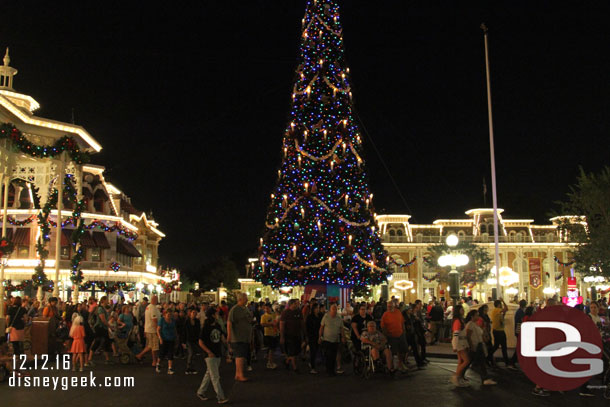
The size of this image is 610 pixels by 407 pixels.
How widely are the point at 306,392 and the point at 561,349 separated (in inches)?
186

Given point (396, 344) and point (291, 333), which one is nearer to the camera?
point (396, 344)

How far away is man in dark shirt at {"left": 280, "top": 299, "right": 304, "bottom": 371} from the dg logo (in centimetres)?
616

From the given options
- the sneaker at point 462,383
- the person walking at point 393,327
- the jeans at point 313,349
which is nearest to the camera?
the sneaker at point 462,383

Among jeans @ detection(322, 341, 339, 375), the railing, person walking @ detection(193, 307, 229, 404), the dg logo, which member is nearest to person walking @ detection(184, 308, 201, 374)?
jeans @ detection(322, 341, 339, 375)

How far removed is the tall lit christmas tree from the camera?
2875 cm

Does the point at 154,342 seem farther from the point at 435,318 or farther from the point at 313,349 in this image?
the point at 435,318

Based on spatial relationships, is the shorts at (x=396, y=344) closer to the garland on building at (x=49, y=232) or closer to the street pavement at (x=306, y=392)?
the street pavement at (x=306, y=392)

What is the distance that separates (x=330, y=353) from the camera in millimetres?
15086

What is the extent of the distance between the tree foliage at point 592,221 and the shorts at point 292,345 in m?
25.5

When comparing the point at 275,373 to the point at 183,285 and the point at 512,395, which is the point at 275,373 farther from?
the point at 183,285

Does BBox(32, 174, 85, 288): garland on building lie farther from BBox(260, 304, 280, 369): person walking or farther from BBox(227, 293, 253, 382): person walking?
BBox(227, 293, 253, 382): person walking

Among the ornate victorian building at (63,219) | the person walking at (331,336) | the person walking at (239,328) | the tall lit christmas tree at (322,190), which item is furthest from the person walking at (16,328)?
the tall lit christmas tree at (322,190)

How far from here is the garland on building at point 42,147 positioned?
770 inches

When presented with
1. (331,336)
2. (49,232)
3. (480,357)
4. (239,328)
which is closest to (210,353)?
(239,328)
